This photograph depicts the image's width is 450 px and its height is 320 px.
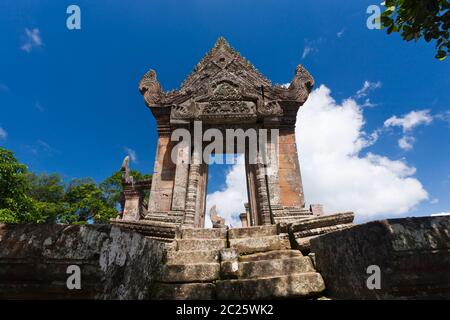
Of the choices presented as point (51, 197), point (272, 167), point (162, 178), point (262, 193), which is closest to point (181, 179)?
point (162, 178)

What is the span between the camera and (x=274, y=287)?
2.85m

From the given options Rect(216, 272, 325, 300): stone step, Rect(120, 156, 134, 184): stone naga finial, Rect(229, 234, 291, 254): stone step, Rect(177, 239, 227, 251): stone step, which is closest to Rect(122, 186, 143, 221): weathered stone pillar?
Rect(120, 156, 134, 184): stone naga finial

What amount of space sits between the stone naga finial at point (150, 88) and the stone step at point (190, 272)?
5799 millimetres

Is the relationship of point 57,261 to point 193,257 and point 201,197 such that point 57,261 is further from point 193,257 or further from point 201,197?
point 201,197

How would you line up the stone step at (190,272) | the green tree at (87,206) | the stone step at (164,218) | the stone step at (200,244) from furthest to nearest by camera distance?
the green tree at (87,206)
the stone step at (164,218)
the stone step at (200,244)
the stone step at (190,272)

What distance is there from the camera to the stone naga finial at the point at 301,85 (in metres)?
7.72

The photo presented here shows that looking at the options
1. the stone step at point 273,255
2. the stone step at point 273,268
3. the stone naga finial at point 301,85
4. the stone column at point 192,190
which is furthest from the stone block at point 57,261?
the stone naga finial at point 301,85

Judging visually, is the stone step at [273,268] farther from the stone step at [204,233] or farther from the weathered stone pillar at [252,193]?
the weathered stone pillar at [252,193]

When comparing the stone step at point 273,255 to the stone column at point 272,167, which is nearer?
the stone step at point 273,255

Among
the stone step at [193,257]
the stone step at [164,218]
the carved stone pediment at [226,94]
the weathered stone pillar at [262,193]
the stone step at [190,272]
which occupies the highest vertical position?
the carved stone pediment at [226,94]

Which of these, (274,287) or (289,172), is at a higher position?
(289,172)

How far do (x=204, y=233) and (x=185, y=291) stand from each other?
6.25 feet

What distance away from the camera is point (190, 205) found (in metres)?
6.61
